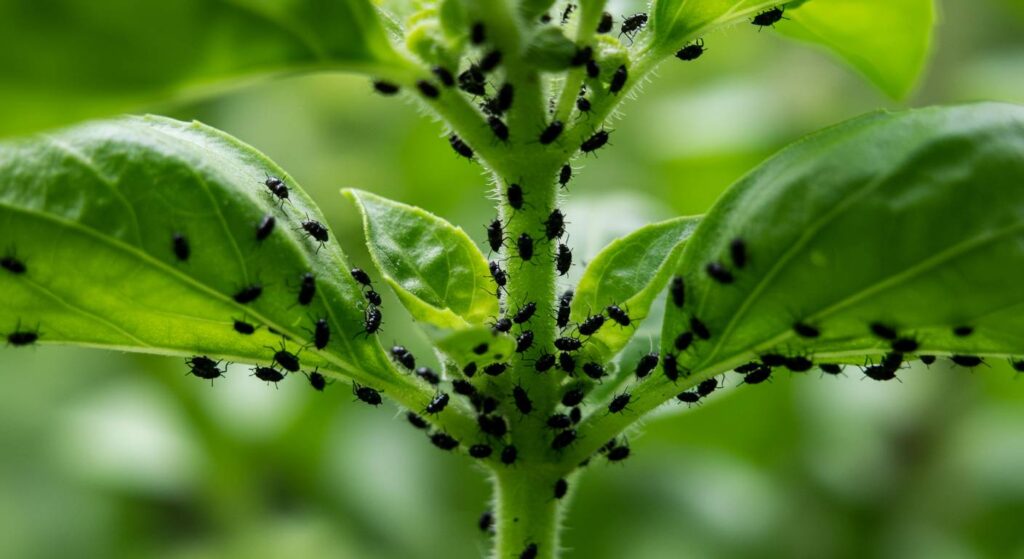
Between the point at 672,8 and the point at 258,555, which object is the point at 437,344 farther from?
the point at 258,555

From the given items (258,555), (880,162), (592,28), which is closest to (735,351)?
(880,162)

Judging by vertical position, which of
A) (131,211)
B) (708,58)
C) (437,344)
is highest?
(708,58)

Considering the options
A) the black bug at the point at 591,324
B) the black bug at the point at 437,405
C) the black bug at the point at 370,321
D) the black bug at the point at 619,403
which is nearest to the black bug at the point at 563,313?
the black bug at the point at 591,324

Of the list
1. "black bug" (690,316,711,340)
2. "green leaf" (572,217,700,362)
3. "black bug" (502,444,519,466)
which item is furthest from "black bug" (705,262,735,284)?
"black bug" (502,444,519,466)

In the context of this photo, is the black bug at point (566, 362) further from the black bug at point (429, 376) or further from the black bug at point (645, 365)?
the black bug at point (429, 376)

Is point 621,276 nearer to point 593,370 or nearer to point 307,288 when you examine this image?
point 593,370

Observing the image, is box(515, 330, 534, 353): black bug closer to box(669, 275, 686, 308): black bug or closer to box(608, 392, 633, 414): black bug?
box(608, 392, 633, 414): black bug

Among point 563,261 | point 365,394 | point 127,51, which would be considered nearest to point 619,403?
point 563,261
